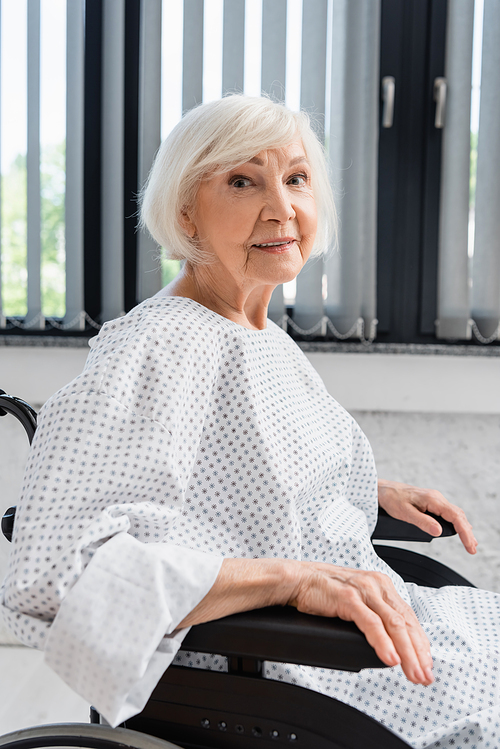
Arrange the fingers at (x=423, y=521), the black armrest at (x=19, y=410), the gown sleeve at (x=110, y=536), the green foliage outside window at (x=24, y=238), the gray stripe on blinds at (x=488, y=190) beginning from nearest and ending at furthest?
the gown sleeve at (x=110, y=536), the black armrest at (x=19, y=410), the fingers at (x=423, y=521), the gray stripe on blinds at (x=488, y=190), the green foliage outside window at (x=24, y=238)

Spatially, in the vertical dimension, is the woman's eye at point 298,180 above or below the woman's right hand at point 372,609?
above

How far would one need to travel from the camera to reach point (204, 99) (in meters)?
1.65

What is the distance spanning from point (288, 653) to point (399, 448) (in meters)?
1.21

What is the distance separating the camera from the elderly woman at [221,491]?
1.94ft

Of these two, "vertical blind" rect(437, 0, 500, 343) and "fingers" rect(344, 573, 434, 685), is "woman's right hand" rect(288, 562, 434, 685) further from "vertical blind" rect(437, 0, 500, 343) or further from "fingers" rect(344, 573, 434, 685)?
"vertical blind" rect(437, 0, 500, 343)

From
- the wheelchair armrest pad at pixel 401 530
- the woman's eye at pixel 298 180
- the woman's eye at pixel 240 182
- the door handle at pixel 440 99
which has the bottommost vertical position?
the wheelchair armrest pad at pixel 401 530

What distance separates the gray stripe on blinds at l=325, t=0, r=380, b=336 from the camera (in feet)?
5.24

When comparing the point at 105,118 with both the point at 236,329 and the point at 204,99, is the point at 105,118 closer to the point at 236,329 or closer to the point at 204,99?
the point at 204,99

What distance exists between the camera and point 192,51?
1.62m

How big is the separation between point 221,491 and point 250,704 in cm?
26

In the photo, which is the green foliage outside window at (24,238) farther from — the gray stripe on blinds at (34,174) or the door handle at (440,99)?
the door handle at (440,99)

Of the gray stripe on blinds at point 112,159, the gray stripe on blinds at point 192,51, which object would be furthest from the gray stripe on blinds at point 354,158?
the gray stripe on blinds at point 112,159

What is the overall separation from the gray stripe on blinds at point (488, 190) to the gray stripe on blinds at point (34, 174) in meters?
1.24

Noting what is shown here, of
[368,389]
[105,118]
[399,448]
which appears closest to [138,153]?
[105,118]
